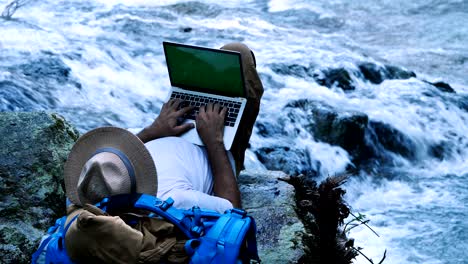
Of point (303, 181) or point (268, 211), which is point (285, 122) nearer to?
point (303, 181)

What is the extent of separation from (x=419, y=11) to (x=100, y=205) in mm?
11124

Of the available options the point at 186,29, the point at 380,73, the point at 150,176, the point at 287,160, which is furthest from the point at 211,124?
the point at 186,29

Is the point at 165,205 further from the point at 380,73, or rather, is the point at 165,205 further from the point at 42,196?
the point at 380,73

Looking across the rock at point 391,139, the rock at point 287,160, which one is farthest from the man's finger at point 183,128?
the rock at point 391,139

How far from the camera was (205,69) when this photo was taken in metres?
3.88

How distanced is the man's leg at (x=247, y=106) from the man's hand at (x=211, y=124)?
0.20 m

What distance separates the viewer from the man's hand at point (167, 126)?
12.4ft

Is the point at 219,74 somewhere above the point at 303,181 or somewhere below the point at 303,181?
above

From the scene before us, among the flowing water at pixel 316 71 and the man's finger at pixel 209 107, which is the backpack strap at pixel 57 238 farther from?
the flowing water at pixel 316 71

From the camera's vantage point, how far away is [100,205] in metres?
2.62

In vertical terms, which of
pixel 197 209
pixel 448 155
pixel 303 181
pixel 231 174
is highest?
pixel 197 209

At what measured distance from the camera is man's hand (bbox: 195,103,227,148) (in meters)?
3.65

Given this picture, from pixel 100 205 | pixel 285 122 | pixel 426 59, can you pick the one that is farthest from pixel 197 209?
pixel 426 59

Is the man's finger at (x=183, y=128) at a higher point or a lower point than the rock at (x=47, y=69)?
higher
